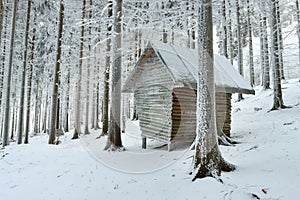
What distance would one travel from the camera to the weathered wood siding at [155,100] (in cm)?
941

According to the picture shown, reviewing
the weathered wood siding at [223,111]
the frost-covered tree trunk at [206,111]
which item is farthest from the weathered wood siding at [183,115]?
the frost-covered tree trunk at [206,111]

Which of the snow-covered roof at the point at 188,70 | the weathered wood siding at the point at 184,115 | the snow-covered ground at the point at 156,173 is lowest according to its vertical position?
the snow-covered ground at the point at 156,173

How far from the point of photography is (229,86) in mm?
9375

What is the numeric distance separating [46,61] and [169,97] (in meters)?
14.5

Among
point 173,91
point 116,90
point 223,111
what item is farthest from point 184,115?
point 116,90

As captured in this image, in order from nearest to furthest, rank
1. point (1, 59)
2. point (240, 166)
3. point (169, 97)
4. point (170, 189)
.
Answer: point (170, 189) → point (240, 166) → point (169, 97) → point (1, 59)

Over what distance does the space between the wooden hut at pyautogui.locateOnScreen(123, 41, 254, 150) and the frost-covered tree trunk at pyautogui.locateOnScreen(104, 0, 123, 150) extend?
1473 mm

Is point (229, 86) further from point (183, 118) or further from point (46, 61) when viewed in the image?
point (46, 61)

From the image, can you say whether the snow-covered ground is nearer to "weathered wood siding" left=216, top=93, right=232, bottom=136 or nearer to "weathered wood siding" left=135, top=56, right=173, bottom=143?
"weathered wood siding" left=216, top=93, right=232, bottom=136

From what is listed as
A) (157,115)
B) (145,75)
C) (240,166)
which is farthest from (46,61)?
(240,166)

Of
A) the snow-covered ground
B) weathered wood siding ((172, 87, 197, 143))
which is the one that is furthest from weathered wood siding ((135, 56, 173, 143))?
the snow-covered ground

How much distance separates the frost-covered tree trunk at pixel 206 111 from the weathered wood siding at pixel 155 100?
3438 millimetres

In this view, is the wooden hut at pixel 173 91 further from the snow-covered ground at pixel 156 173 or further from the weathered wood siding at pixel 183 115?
the snow-covered ground at pixel 156 173

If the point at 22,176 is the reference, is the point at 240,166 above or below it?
above
